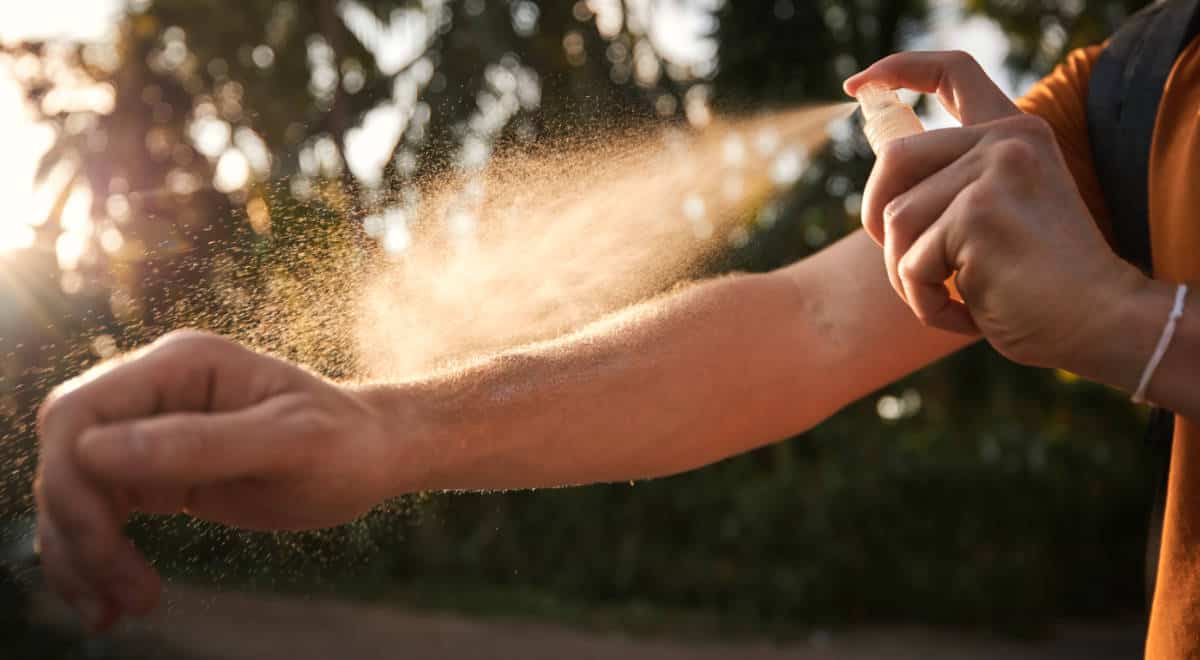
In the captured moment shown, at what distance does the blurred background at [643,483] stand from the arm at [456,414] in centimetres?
179

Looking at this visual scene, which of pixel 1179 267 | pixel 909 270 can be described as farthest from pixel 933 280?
pixel 1179 267

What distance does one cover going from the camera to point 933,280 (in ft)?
3.96

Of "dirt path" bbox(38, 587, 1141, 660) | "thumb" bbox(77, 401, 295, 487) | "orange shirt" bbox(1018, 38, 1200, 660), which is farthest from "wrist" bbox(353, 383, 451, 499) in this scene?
"dirt path" bbox(38, 587, 1141, 660)

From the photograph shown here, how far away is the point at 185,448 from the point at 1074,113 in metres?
1.63

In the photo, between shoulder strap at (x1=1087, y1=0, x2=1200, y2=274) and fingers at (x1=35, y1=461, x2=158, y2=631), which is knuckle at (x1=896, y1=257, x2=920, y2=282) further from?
fingers at (x1=35, y1=461, x2=158, y2=631)

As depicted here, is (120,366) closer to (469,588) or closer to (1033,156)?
(1033,156)

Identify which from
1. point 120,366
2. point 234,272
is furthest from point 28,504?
point 234,272

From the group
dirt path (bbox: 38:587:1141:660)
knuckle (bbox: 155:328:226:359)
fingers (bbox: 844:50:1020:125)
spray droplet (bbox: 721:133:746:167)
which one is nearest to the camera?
knuckle (bbox: 155:328:226:359)

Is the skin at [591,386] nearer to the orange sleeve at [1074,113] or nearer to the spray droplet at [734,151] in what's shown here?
the orange sleeve at [1074,113]

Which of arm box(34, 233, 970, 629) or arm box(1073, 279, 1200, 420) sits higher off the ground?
arm box(34, 233, 970, 629)

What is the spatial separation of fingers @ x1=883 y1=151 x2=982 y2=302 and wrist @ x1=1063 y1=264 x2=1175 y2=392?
21 centimetres

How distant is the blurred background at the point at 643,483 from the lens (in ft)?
18.5

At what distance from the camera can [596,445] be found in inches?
62.6

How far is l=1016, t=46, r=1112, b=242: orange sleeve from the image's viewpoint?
68.0 inches
